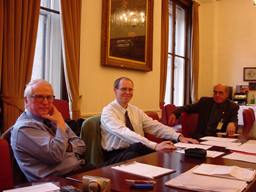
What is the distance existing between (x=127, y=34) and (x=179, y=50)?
101 inches

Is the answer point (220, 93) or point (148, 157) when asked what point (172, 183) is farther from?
point (220, 93)

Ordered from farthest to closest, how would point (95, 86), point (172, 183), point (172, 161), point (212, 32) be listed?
point (212, 32) → point (95, 86) → point (172, 161) → point (172, 183)

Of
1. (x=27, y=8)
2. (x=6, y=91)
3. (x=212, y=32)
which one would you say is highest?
(x=212, y=32)

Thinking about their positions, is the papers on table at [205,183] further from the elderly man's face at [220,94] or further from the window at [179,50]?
the window at [179,50]

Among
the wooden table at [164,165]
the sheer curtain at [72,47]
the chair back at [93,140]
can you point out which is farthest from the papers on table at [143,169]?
the sheer curtain at [72,47]

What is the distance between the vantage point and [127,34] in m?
4.49

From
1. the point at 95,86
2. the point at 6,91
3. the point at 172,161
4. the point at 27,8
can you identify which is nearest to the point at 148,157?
the point at 172,161

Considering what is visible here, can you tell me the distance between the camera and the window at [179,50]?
6344 mm

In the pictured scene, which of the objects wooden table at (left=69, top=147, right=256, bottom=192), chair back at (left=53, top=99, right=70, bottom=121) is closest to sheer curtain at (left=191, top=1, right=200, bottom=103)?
chair back at (left=53, top=99, right=70, bottom=121)

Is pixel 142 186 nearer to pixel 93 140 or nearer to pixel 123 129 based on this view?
pixel 123 129

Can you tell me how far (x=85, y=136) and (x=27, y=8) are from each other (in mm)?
1334

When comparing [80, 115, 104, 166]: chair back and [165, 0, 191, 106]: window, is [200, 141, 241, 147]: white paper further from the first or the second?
[165, 0, 191, 106]: window

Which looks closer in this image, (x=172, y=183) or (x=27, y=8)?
(x=172, y=183)

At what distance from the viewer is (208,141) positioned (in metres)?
2.50
